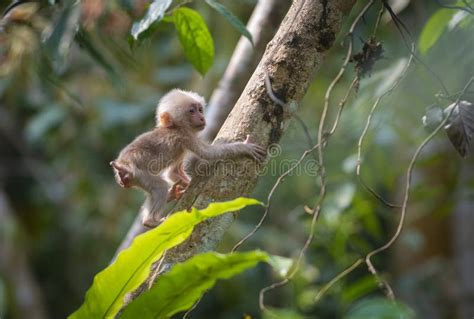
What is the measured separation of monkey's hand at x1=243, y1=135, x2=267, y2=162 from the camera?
2902mm

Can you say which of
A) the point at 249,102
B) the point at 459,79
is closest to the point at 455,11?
the point at 459,79

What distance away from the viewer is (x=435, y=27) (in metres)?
3.79

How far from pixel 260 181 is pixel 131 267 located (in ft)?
10.4

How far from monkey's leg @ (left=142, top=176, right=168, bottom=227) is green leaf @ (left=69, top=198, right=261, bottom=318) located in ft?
4.11

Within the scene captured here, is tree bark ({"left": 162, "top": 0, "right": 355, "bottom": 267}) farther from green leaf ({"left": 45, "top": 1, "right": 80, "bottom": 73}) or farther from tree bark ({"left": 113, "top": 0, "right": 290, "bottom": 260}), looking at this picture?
tree bark ({"left": 113, "top": 0, "right": 290, "bottom": 260})

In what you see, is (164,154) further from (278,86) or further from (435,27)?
(435,27)

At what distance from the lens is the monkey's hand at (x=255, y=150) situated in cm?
290

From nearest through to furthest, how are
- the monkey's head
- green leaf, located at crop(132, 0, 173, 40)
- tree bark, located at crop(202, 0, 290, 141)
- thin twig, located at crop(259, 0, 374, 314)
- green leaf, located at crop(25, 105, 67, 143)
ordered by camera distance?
thin twig, located at crop(259, 0, 374, 314) → green leaf, located at crop(132, 0, 173, 40) → the monkey's head → tree bark, located at crop(202, 0, 290, 141) → green leaf, located at crop(25, 105, 67, 143)

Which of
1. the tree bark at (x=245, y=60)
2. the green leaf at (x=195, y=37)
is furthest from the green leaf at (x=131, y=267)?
the tree bark at (x=245, y=60)

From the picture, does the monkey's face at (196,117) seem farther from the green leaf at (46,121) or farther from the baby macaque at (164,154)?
the green leaf at (46,121)

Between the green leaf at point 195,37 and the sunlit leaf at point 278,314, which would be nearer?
the sunlit leaf at point 278,314

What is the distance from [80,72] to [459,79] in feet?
15.9

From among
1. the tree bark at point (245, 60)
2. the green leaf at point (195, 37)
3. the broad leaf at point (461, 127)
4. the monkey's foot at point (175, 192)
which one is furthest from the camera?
the tree bark at point (245, 60)

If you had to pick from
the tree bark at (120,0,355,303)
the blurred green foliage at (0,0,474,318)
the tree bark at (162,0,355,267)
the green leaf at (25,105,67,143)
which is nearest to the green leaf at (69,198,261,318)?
the tree bark at (120,0,355,303)
